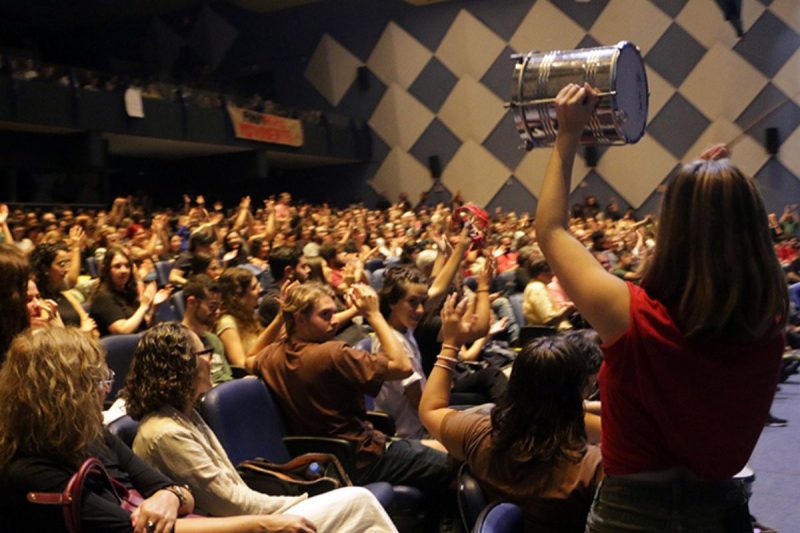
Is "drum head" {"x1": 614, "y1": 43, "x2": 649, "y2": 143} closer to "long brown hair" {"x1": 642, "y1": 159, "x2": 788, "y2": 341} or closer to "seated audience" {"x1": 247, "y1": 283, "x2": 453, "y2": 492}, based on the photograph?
"long brown hair" {"x1": 642, "y1": 159, "x2": 788, "y2": 341}

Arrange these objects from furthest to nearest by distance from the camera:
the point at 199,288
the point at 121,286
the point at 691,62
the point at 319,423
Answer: the point at 691,62
the point at 121,286
the point at 199,288
the point at 319,423

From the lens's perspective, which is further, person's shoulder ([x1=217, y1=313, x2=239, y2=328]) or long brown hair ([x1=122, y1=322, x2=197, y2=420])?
person's shoulder ([x1=217, y1=313, x2=239, y2=328])

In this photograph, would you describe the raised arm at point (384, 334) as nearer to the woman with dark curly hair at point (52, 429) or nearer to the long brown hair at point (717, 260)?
the woman with dark curly hair at point (52, 429)

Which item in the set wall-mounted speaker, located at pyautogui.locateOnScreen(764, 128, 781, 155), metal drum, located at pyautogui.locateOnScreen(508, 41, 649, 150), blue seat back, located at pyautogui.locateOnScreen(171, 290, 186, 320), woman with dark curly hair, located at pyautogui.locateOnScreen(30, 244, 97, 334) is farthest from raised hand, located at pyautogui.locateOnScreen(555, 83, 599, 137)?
wall-mounted speaker, located at pyautogui.locateOnScreen(764, 128, 781, 155)

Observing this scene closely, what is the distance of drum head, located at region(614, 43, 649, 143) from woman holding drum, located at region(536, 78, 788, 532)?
59cm

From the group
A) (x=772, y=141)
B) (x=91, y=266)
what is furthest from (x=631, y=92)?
(x=772, y=141)

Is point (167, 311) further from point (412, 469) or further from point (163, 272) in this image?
point (412, 469)

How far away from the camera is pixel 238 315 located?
418 cm

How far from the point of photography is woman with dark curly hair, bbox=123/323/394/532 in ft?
7.38

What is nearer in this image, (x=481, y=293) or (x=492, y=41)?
(x=481, y=293)

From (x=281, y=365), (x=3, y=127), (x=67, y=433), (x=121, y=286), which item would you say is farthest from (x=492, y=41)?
(x=67, y=433)

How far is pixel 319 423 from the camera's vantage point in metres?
3.01

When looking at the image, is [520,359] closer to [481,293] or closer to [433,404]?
[433,404]

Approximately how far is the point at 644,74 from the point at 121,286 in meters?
3.04
